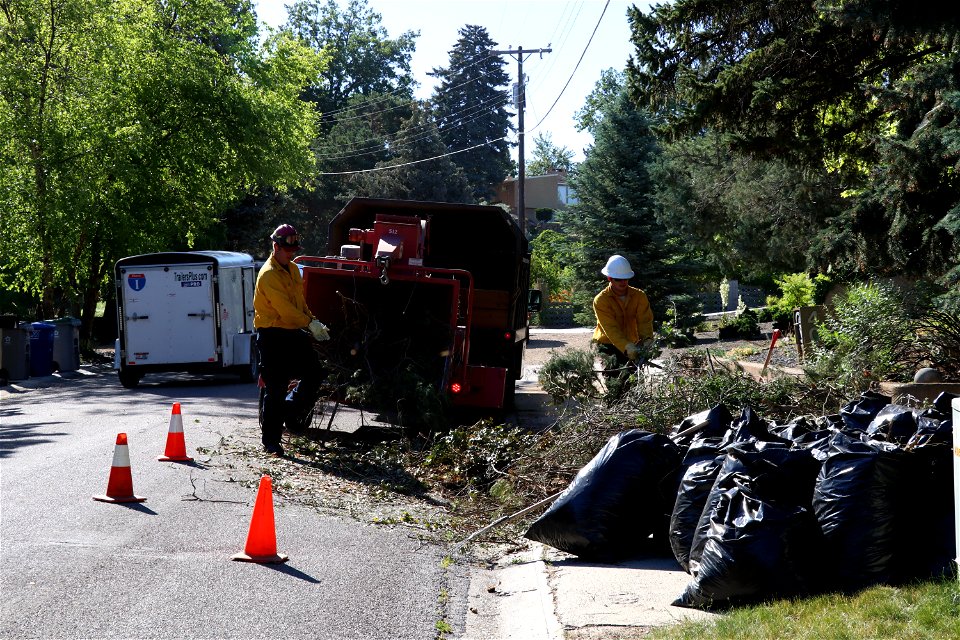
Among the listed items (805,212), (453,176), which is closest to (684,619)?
(805,212)

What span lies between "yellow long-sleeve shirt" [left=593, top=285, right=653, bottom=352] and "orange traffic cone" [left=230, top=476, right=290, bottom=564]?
15.6 feet

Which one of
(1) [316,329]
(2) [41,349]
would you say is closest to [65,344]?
(2) [41,349]

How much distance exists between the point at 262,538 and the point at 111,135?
19.8 metres

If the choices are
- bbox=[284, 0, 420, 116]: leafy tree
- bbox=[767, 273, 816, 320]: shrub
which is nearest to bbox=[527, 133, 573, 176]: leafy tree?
bbox=[284, 0, 420, 116]: leafy tree

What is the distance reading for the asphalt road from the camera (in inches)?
186

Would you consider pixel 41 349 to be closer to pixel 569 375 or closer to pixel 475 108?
pixel 569 375

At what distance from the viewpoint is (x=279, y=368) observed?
921 centimetres

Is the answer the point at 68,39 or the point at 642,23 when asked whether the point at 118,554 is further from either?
the point at 68,39

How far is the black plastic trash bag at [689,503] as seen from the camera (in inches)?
213

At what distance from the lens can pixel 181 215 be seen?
25.8 meters

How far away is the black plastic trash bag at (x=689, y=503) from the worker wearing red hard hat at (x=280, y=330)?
4.62 metres

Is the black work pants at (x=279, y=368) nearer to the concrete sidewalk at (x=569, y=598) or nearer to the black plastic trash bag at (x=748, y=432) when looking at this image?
the concrete sidewalk at (x=569, y=598)

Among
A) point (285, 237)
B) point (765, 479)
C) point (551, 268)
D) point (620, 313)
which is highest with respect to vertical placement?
point (551, 268)

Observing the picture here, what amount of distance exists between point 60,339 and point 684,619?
19953 mm
